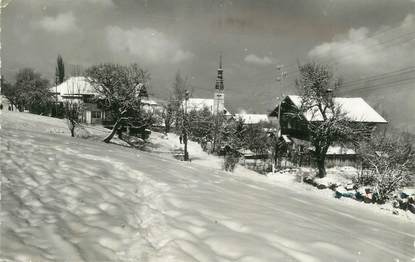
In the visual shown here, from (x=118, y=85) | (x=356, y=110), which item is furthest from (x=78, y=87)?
(x=356, y=110)

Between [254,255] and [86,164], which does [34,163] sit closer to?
[86,164]

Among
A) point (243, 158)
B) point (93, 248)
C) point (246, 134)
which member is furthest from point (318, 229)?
point (246, 134)

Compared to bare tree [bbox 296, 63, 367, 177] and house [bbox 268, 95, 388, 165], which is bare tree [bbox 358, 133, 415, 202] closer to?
bare tree [bbox 296, 63, 367, 177]

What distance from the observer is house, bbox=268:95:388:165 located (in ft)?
134

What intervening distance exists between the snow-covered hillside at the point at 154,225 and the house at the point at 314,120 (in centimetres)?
3474

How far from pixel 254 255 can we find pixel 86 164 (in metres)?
6.20

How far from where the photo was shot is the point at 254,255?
405cm

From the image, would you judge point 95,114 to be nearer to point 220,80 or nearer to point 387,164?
point 387,164

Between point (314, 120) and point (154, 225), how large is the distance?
126 feet

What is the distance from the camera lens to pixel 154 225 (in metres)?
5.10

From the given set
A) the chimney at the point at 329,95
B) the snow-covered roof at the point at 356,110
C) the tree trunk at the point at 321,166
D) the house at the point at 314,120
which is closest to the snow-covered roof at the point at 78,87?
the house at the point at 314,120

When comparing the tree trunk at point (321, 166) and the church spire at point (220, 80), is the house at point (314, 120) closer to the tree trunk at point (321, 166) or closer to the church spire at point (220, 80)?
the tree trunk at point (321, 166)

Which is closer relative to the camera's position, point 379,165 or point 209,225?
point 209,225

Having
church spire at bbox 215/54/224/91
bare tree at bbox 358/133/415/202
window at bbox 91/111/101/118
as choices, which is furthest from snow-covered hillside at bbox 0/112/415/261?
church spire at bbox 215/54/224/91
